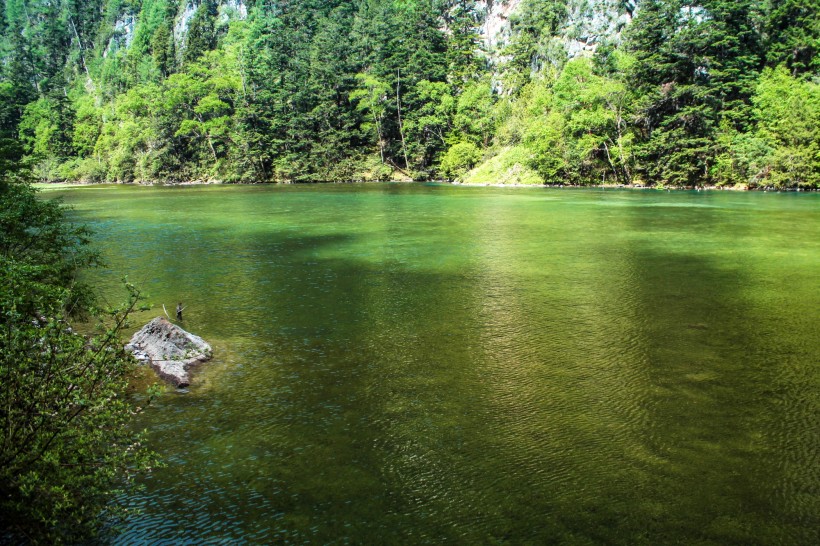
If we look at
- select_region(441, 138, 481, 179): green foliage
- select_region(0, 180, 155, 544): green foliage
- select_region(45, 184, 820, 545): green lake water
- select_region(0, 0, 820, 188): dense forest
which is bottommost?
select_region(45, 184, 820, 545): green lake water

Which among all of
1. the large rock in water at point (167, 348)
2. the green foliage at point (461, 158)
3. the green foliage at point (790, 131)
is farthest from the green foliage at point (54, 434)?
the green foliage at point (461, 158)

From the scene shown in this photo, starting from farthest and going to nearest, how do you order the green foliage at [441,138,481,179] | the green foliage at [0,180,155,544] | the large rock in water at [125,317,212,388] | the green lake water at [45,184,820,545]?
the green foliage at [441,138,481,179]
the large rock in water at [125,317,212,388]
the green lake water at [45,184,820,545]
the green foliage at [0,180,155,544]

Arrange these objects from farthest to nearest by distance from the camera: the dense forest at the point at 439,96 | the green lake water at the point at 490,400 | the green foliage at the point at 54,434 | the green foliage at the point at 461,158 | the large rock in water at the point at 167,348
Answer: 1. the green foliage at the point at 461,158
2. the dense forest at the point at 439,96
3. the large rock in water at the point at 167,348
4. the green lake water at the point at 490,400
5. the green foliage at the point at 54,434

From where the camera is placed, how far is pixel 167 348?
11164 mm

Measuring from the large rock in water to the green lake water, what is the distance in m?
0.46

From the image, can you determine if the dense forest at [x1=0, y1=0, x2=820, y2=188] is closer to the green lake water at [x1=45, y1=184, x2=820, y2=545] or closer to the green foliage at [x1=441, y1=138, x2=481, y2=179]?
the green foliage at [x1=441, y1=138, x2=481, y2=179]

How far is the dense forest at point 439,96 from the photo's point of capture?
5391 centimetres

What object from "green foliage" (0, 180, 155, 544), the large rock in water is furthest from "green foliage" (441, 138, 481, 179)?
"green foliage" (0, 180, 155, 544)

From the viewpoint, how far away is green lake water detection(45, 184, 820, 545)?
6.38 meters

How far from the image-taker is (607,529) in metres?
6.08

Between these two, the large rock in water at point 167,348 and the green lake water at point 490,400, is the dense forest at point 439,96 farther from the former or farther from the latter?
the green lake water at point 490,400

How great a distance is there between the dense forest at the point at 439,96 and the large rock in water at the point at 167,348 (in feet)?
23.6

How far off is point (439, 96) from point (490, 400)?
240 feet

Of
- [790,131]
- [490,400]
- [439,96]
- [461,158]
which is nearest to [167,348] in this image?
[490,400]
